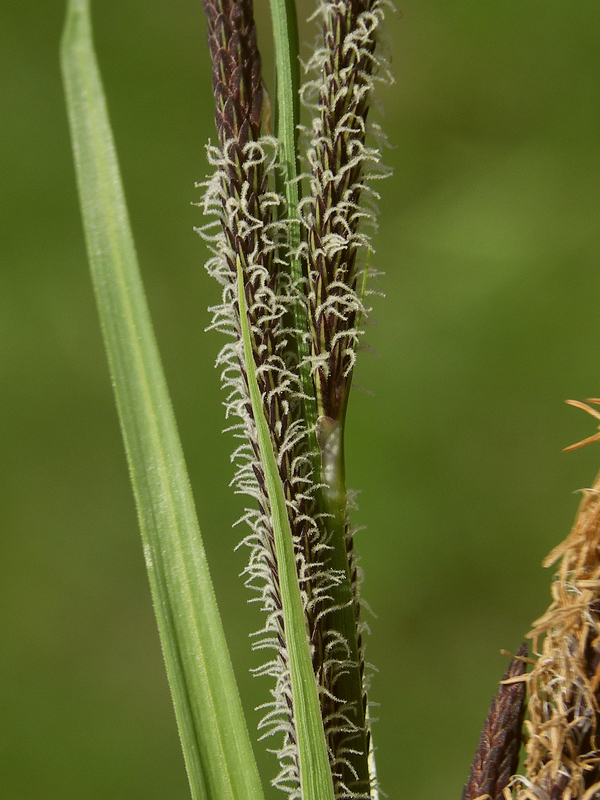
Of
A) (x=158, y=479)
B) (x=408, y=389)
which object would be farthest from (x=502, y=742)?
(x=408, y=389)

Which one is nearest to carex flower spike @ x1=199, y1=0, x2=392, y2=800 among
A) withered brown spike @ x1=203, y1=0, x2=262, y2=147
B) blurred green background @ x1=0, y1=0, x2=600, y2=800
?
withered brown spike @ x1=203, y1=0, x2=262, y2=147

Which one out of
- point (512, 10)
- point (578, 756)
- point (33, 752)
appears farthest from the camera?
point (512, 10)

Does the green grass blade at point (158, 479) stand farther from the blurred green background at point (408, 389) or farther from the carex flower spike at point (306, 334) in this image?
the blurred green background at point (408, 389)

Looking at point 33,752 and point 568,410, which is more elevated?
point 568,410

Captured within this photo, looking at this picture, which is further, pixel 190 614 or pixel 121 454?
pixel 121 454

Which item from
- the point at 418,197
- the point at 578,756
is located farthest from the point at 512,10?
the point at 578,756

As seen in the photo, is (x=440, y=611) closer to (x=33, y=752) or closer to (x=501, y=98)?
(x=33, y=752)

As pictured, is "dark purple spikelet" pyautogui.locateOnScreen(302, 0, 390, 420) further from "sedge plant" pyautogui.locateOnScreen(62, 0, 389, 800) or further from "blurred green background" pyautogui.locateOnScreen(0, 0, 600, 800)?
"blurred green background" pyautogui.locateOnScreen(0, 0, 600, 800)
